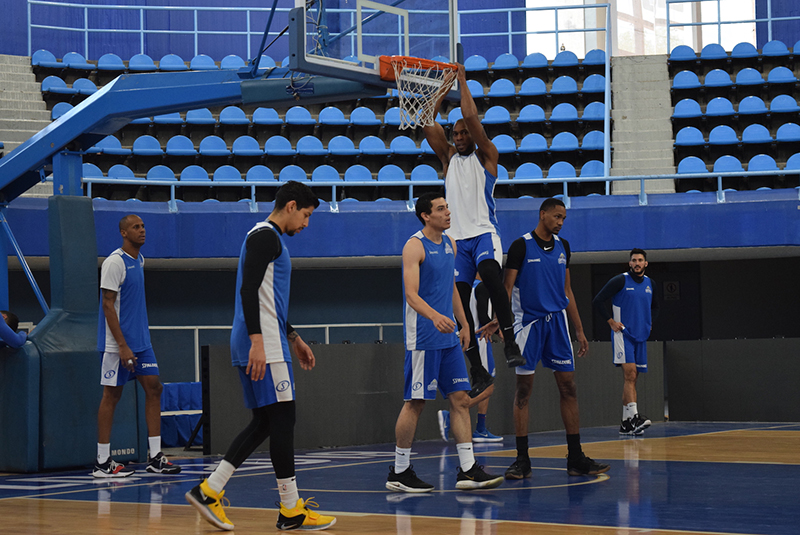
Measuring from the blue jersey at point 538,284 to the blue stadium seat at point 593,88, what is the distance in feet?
45.3

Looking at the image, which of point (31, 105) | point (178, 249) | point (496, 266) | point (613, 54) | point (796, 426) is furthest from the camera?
point (613, 54)

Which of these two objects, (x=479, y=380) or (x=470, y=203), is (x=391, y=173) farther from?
(x=479, y=380)

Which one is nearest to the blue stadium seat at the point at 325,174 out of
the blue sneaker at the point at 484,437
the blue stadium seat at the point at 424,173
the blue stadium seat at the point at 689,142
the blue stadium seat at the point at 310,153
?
the blue stadium seat at the point at 310,153

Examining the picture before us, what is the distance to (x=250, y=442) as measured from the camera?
4930 mm

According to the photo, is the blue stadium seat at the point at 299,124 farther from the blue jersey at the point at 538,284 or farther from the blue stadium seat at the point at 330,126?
the blue jersey at the point at 538,284

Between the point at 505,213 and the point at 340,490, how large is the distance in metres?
10.1

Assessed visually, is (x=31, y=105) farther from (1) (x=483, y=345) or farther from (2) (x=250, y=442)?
(2) (x=250, y=442)

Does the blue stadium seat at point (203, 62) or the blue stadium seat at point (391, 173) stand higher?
the blue stadium seat at point (203, 62)

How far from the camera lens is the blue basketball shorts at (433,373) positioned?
6219 millimetres

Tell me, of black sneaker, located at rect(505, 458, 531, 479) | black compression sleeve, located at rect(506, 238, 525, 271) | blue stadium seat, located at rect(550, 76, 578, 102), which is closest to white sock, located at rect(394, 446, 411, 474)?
black sneaker, located at rect(505, 458, 531, 479)

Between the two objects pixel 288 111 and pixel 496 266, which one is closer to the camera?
pixel 496 266

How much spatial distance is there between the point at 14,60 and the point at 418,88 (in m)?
14.3

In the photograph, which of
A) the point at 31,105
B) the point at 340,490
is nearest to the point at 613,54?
the point at 31,105

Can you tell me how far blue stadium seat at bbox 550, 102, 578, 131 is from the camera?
63.4 ft
